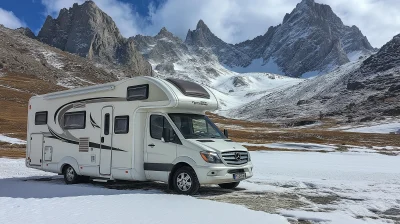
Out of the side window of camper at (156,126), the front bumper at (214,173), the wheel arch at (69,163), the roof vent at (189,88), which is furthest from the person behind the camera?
the wheel arch at (69,163)

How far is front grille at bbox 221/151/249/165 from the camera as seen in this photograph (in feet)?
44.2

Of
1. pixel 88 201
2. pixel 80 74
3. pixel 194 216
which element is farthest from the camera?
pixel 80 74

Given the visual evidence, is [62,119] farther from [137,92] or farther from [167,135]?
[167,135]

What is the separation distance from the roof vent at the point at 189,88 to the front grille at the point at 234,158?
2816 mm

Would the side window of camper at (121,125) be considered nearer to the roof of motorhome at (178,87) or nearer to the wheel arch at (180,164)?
the roof of motorhome at (178,87)

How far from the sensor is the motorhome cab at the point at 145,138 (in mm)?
13602

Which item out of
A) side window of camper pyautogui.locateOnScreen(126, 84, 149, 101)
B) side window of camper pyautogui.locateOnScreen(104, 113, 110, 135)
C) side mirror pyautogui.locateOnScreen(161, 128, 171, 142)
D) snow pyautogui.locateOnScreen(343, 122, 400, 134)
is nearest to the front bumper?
side mirror pyautogui.locateOnScreen(161, 128, 171, 142)

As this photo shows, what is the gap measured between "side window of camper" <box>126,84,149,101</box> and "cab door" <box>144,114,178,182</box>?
0.81 m

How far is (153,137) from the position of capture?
1470 cm

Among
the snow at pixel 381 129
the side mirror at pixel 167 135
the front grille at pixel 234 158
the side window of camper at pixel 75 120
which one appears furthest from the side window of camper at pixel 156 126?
the snow at pixel 381 129

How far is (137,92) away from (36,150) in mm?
7142

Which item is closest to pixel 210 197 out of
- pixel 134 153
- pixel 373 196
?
pixel 134 153

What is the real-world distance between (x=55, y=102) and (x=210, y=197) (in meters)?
9.43

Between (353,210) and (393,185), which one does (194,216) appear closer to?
(353,210)
